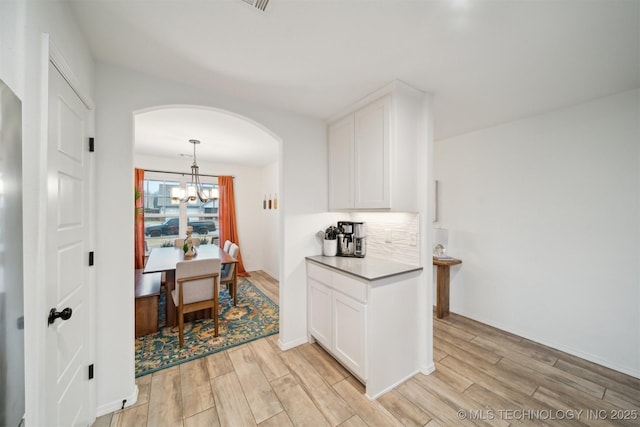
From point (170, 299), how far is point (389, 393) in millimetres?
2648

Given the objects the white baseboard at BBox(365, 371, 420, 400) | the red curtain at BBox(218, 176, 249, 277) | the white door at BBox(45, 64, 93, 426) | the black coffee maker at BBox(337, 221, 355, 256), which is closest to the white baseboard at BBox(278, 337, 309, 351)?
the white baseboard at BBox(365, 371, 420, 400)

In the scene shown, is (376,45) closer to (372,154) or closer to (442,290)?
(372,154)

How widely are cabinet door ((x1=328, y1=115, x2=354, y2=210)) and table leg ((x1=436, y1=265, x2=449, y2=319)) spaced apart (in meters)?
1.70

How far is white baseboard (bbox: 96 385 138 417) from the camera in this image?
1612 mm

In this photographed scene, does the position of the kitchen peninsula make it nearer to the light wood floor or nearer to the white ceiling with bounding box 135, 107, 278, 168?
the light wood floor

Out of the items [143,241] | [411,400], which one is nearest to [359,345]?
[411,400]

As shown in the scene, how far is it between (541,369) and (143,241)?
6104 millimetres

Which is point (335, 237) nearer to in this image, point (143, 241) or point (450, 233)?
point (450, 233)

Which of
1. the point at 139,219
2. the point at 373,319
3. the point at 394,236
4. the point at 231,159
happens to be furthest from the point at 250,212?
the point at 373,319

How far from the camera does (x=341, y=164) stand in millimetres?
2518

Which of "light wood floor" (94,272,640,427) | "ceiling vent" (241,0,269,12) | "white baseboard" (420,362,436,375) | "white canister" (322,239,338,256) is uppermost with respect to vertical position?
"ceiling vent" (241,0,269,12)

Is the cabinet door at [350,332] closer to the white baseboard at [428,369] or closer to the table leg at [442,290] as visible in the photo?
the white baseboard at [428,369]

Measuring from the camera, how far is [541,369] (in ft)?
6.82

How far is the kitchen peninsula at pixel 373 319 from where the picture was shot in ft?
5.84
